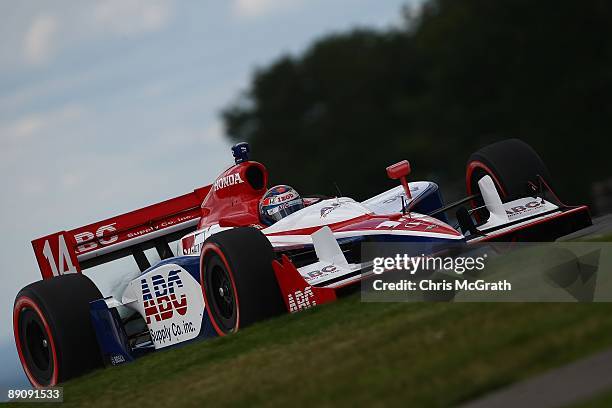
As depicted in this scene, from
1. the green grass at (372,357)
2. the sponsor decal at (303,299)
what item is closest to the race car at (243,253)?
the sponsor decal at (303,299)

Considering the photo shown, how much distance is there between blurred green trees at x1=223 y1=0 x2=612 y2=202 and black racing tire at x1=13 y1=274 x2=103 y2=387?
1923cm

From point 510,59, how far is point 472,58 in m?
2.19

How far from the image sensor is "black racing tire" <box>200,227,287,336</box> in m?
10.0

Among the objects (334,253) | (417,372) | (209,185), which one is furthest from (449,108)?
(417,372)

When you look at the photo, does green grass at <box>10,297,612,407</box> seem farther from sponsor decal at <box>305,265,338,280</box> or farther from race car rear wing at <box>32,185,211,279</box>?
race car rear wing at <box>32,185,211,279</box>

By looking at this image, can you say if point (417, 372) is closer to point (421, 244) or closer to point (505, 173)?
point (421, 244)

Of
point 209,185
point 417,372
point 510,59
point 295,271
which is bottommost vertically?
point 417,372

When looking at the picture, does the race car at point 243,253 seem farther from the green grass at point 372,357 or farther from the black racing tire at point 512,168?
the green grass at point 372,357

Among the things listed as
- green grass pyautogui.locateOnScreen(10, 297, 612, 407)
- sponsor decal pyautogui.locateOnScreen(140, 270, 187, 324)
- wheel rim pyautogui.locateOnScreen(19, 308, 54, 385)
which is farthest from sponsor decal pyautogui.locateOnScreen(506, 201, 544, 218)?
wheel rim pyautogui.locateOnScreen(19, 308, 54, 385)

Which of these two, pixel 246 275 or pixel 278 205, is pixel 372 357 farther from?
pixel 278 205

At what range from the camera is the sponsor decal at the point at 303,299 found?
9938 mm

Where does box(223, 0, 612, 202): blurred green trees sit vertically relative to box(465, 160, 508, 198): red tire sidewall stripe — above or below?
above

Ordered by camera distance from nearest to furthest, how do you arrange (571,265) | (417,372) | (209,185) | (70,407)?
(417,372) < (571,265) < (70,407) < (209,185)

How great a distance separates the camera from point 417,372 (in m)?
6.67
